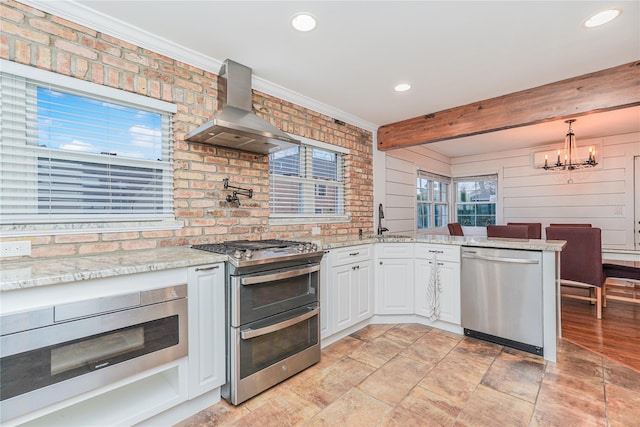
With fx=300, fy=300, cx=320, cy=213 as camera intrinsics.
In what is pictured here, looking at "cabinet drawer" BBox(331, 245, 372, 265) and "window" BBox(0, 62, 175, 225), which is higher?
"window" BBox(0, 62, 175, 225)

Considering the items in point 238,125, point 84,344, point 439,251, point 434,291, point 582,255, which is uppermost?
point 238,125

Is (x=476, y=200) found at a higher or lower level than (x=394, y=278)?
higher

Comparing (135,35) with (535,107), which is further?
(535,107)

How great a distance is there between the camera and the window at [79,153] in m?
1.73

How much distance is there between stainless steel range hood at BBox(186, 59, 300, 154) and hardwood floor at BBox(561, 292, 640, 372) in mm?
3210

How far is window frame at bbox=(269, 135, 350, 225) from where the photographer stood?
10.2ft

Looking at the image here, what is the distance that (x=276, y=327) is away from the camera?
2.09m

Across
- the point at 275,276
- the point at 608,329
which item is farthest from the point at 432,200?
the point at 275,276

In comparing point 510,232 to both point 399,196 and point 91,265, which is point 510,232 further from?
point 91,265

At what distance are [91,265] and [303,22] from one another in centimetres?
193

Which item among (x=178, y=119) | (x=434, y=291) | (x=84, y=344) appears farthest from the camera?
(x=434, y=291)

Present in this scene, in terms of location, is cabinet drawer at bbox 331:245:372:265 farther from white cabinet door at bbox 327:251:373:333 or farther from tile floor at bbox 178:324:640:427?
tile floor at bbox 178:324:640:427

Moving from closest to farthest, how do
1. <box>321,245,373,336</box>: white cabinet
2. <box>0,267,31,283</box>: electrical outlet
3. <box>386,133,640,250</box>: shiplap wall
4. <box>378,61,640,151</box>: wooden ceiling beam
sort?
<box>0,267,31,283</box>: electrical outlet, <box>378,61,640,151</box>: wooden ceiling beam, <box>321,245,373,336</box>: white cabinet, <box>386,133,640,250</box>: shiplap wall

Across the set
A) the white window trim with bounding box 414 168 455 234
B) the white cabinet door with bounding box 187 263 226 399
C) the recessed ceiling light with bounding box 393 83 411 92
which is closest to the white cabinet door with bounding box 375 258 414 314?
the recessed ceiling light with bounding box 393 83 411 92
